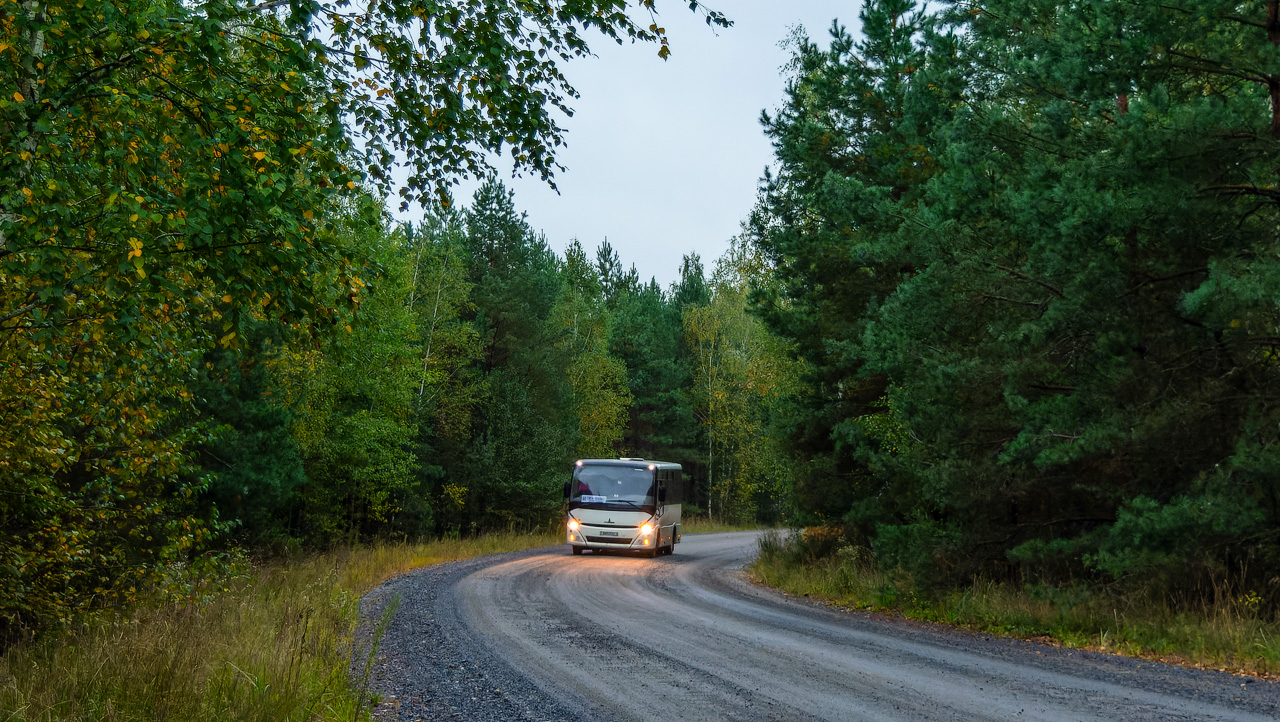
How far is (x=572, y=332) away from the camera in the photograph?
148 ft

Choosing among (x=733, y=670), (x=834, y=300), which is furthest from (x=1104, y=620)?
(x=834, y=300)

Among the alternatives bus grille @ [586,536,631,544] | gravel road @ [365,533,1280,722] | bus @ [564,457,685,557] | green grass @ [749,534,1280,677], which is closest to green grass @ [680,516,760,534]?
bus @ [564,457,685,557]

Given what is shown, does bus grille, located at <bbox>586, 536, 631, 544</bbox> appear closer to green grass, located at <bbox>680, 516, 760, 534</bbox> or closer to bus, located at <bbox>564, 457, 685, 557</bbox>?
bus, located at <bbox>564, 457, 685, 557</bbox>

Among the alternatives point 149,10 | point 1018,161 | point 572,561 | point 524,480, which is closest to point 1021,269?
point 1018,161

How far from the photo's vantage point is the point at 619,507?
78.3ft

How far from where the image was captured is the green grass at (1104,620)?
8.31 m

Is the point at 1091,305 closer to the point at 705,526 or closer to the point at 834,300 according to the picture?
the point at 834,300

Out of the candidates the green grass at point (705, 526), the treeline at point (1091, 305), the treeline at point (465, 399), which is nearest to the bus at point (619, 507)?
the treeline at point (465, 399)

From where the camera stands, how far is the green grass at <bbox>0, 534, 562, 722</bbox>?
525 cm

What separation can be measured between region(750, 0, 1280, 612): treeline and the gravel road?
180 cm

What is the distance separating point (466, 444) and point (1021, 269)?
85.3 ft

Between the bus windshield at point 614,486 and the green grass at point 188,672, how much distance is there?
15.6 metres

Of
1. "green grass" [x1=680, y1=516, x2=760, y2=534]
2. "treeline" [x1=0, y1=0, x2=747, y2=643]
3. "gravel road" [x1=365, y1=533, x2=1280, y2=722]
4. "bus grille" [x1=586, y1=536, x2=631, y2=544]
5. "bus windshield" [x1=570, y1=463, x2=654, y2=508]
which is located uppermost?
"treeline" [x1=0, y1=0, x2=747, y2=643]

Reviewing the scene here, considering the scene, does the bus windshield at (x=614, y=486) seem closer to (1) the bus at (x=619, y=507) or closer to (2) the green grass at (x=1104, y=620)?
(1) the bus at (x=619, y=507)
